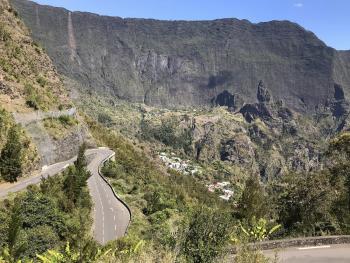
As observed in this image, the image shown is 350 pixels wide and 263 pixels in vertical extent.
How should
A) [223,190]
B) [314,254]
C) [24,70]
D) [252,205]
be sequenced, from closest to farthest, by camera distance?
[314,254], [252,205], [24,70], [223,190]

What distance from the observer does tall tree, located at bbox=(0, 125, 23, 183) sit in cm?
4362

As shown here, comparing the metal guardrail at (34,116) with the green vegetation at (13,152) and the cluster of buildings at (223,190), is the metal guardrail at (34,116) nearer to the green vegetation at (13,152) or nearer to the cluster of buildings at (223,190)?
the green vegetation at (13,152)

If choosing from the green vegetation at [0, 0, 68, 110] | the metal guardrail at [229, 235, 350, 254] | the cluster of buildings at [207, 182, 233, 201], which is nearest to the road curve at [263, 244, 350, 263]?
the metal guardrail at [229, 235, 350, 254]

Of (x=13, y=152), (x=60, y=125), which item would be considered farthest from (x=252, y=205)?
(x=60, y=125)

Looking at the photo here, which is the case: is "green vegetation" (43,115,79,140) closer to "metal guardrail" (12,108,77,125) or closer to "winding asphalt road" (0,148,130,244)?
"metal guardrail" (12,108,77,125)

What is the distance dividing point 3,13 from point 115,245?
179ft

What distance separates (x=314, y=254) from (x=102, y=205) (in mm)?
30054

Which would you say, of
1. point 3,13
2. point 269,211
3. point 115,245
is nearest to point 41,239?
point 115,245

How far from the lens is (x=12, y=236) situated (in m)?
25.8

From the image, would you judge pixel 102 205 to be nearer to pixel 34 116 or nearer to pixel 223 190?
pixel 34 116

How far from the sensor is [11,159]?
44.0m

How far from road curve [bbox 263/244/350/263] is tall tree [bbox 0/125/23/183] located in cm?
2815

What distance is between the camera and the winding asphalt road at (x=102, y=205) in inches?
1608

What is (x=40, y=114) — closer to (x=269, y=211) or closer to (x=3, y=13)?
(x=3, y=13)
